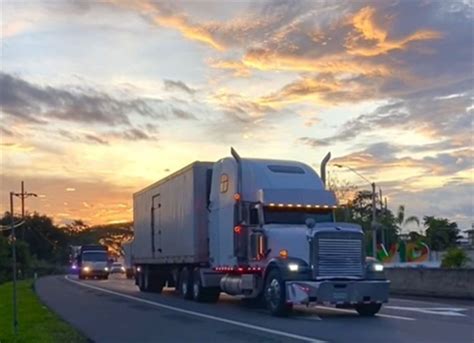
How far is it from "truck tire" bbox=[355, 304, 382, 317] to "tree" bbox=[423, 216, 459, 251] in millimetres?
65944

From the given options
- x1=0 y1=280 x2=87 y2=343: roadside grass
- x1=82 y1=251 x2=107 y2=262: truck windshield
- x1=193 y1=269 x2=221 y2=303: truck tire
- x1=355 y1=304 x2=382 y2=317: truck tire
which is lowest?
x1=0 y1=280 x2=87 y2=343: roadside grass

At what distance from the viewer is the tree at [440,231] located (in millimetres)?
87812

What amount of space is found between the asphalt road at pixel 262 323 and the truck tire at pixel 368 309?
0.17 metres

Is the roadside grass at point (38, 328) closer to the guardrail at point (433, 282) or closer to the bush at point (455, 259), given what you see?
the guardrail at point (433, 282)

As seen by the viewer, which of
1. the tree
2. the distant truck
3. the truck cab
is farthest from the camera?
the tree

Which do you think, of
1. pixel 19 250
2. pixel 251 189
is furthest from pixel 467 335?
pixel 19 250

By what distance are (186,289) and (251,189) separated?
301 inches

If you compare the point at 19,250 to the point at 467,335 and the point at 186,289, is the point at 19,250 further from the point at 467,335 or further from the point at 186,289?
the point at 467,335

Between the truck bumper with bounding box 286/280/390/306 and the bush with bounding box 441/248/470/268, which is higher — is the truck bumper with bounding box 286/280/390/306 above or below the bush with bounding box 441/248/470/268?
below

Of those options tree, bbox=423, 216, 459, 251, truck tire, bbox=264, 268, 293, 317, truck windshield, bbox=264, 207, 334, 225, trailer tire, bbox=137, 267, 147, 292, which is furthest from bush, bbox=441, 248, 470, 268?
tree, bbox=423, 216, 459, 251

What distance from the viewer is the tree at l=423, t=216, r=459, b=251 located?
288ft

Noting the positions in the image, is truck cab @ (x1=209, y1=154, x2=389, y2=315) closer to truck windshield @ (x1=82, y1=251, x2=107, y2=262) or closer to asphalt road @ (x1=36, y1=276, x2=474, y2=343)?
asphalt road @ (x1=36, y1=276, x2=474, y2=343)

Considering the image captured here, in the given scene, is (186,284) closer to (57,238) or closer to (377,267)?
(377,267)

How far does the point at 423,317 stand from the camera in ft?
68.4
